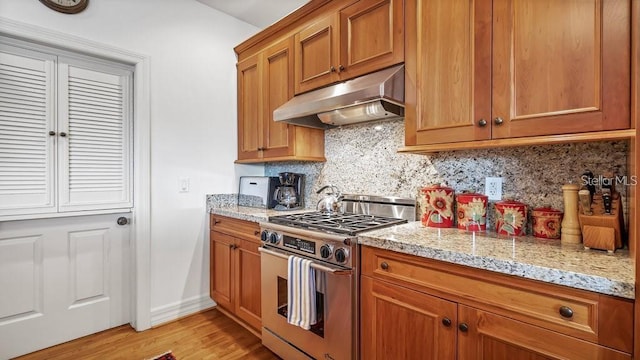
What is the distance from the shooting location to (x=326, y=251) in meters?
1.53

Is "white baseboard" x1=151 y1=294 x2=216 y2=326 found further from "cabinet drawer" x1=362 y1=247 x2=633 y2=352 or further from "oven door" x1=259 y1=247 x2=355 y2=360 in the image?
"cabinet drawer" x1=362 y1=247 x2=633 y2=352

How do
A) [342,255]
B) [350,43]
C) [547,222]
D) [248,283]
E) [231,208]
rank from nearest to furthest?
1. [547,222]
2. [342,255]
3. [350,43]
4. [248,283]
5. [231,208]

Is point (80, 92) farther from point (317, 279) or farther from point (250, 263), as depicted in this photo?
point (317, 279)

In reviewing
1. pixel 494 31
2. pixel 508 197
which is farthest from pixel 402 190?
pixel 494 31

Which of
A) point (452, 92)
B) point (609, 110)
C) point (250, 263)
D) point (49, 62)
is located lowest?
point (250, 263)

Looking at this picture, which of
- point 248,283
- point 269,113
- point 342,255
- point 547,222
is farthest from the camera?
point 269,113

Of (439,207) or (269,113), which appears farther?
(269,113)

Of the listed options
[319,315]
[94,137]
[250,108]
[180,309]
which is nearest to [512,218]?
[319,315]

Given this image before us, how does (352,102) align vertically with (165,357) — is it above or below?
above

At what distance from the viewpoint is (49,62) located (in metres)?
2.03

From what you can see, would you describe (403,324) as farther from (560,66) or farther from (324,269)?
(560,66)

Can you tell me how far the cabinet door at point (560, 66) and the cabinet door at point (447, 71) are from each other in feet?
0.18

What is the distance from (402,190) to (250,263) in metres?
1.21

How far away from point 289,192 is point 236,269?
748mm
